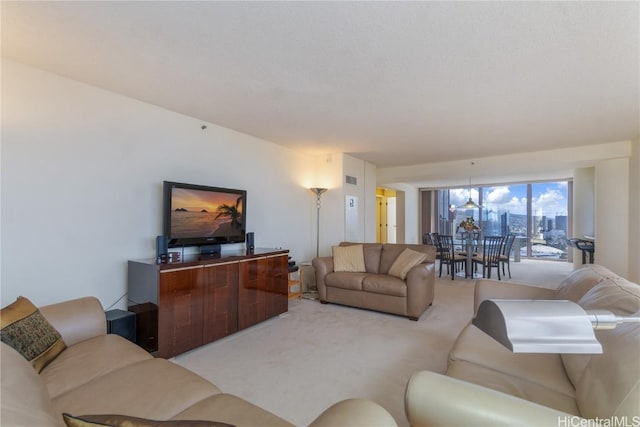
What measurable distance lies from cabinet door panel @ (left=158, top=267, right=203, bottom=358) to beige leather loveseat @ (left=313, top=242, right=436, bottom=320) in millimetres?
1906

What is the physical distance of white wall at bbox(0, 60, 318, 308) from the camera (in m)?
2.28

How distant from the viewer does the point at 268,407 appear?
196 centimetres

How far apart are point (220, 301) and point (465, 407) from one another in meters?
2.51

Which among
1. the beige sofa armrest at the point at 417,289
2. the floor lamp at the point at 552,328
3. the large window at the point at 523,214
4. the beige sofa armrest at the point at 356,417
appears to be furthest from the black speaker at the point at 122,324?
the large window at the point at 523,214

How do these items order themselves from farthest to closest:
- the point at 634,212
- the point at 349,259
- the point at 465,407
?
the point at 634,212 → the point at 349,259 → the point at 465,407

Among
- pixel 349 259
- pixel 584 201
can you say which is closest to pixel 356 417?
pixel 349 259

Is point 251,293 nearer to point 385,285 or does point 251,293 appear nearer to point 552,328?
point 385,285

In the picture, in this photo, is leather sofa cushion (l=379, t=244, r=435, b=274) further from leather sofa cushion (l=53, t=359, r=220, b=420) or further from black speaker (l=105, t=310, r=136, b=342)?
leather sofa cushion (l=53, t=359, r=220, b=420)

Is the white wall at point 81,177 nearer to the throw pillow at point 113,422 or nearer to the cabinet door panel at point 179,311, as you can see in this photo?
the cabinet door panel at point 179,311

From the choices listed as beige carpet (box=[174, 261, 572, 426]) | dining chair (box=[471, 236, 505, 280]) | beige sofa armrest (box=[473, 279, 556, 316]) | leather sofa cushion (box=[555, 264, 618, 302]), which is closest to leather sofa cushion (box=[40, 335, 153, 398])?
beige carpet (box=[174, 261, 572, 426])

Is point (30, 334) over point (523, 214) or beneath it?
beneath

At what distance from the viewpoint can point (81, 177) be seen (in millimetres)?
2607

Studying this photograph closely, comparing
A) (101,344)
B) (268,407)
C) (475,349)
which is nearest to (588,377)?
(475,349)

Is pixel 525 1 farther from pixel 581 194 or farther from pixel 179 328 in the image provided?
pixel 581 194
